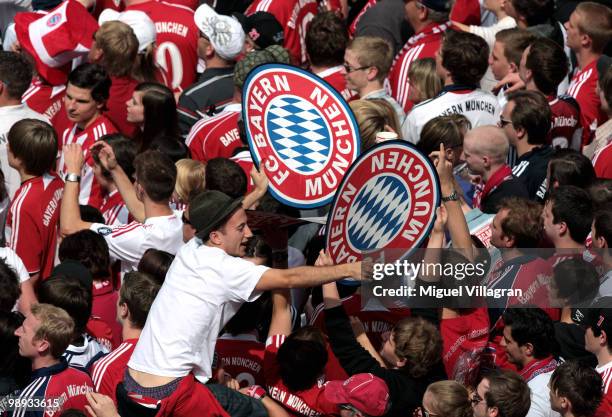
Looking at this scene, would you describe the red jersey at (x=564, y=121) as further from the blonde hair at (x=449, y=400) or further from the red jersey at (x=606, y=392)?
the blonde hair at (x=449, y=400)

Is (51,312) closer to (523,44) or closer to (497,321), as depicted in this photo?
(497,321)

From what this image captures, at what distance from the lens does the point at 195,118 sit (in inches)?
400

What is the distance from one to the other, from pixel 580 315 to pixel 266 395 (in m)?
1.76

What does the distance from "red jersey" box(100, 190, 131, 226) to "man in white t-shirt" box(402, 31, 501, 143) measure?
6.73 feet

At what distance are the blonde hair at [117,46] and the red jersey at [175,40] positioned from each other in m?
0.97

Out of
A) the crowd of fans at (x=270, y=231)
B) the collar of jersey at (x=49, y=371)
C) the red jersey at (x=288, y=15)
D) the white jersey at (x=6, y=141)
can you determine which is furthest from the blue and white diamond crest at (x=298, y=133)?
the red jersey at (x=288, y=15)

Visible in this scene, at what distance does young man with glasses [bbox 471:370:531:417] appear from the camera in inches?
243

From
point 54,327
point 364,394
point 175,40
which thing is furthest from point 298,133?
point 175,40

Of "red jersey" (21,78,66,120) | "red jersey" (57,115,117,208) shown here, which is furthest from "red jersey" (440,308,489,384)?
"red jersey" (21,78,66,120)

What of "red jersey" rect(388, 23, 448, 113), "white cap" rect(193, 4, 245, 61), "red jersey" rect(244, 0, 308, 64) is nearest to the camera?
"white cap" rect(193, 4, 245, 61)

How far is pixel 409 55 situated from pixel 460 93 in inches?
58.6

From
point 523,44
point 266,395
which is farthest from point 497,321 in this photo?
point 523,44

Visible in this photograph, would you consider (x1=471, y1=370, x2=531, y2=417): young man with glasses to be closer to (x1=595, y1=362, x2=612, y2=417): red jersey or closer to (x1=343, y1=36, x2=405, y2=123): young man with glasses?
(x1=595, y1=362, x2=612, y2=417): red jersey

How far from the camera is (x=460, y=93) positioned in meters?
9.15
